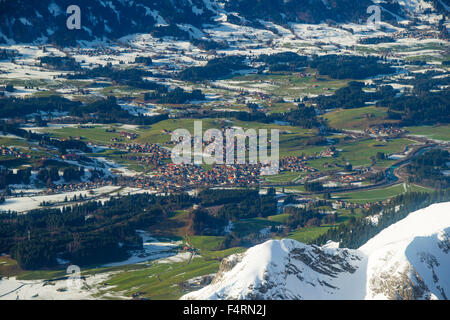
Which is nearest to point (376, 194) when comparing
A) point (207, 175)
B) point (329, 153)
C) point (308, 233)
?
point (308, 233)

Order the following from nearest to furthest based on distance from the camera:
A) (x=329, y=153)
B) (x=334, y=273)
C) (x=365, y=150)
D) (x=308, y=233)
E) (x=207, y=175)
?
(x=334, y=273) < (x=308, y=233) < (x=207, y=175) < (x=329, y=153) < (x=365, y=150)

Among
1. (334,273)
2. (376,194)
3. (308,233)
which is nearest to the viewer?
(334,273)

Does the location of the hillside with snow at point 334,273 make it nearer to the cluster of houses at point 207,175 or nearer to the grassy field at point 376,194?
the grassy field at point 376,194

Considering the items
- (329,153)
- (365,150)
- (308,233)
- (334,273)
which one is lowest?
(308,233)

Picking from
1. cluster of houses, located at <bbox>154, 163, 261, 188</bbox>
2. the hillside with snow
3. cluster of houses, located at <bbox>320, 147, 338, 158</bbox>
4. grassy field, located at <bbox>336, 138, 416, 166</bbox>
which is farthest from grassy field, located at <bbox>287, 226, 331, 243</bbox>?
cluster of houses, located at <bbox>320, 147, 338, 158</bbox>

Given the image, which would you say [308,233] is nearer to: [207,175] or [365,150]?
[207,175]

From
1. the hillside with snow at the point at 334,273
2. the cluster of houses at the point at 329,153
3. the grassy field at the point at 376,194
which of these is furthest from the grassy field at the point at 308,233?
the cluster of houses at the point at 329,153

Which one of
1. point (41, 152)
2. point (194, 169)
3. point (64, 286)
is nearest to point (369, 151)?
point (194, 169)

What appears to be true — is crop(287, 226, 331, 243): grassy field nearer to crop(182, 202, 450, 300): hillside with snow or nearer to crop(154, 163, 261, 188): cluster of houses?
crop(154, 163, 261, 188): cluster of houses
